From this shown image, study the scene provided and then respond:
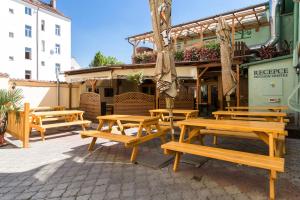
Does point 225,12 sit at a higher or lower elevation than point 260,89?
higher

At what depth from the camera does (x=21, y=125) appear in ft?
17.3

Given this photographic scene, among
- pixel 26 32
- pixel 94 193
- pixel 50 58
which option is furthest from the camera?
pixel 50 58

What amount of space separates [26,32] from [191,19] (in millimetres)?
20982

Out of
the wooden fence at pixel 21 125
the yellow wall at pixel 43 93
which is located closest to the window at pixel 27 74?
the yellow wall at pixel 43 93

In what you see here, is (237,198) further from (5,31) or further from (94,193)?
(5,31)

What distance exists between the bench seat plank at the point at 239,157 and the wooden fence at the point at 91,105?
7209 mm

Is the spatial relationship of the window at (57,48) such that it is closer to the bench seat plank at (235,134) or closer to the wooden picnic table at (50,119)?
the wooden picnic table at (50,119)

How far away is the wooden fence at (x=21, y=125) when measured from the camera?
5023mm

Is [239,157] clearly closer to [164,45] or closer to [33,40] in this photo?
[164,45]

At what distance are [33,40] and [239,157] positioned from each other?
1112 inches

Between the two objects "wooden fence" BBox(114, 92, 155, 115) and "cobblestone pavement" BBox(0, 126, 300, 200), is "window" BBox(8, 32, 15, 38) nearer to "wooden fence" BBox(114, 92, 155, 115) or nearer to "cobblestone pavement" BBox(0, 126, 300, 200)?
"wooden fence" BBox(114, 92, 155, 115)

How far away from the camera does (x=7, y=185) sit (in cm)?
293

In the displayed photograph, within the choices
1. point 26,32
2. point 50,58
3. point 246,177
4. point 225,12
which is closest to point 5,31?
point 26,32

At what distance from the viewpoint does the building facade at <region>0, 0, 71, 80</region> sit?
22047 mm
